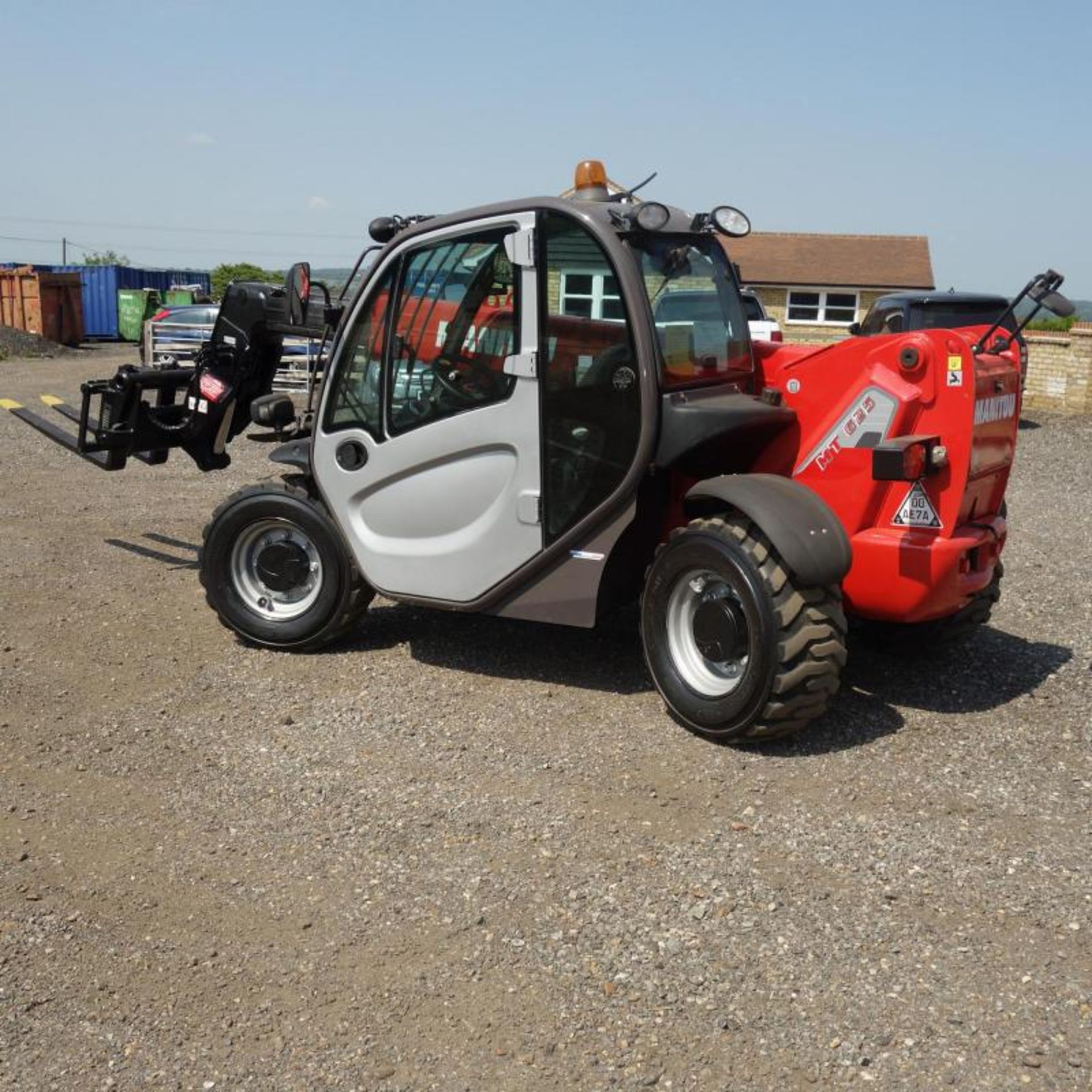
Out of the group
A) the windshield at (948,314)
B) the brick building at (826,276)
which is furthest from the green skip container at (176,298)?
the windshield at (948,314)

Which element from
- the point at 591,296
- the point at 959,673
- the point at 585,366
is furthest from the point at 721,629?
the point at 959,673

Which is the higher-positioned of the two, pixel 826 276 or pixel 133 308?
pixel 826 276

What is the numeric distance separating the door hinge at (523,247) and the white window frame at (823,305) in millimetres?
33008

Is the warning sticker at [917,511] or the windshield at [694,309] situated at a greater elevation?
the windshield at [694,309]

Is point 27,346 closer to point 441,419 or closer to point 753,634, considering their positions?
point 441,419

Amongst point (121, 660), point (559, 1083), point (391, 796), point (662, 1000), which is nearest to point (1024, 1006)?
point (662, 1000)

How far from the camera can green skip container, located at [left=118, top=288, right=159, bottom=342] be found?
34.1 metres

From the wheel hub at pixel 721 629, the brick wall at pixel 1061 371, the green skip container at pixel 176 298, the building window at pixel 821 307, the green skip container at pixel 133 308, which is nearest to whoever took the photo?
the wheel hub at pixel 721 629

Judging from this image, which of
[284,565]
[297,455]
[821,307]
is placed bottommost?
[284,565]

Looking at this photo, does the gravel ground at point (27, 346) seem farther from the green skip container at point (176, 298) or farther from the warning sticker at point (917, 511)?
the warning sticker at point (917, 511)

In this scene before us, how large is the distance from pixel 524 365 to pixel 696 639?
54.6 inches

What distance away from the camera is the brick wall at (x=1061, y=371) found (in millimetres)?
18375

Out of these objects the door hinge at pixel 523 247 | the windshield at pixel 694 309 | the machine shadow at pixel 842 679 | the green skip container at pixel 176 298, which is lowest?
the machine shadow at pixel 842 679

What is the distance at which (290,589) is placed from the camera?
637cm
